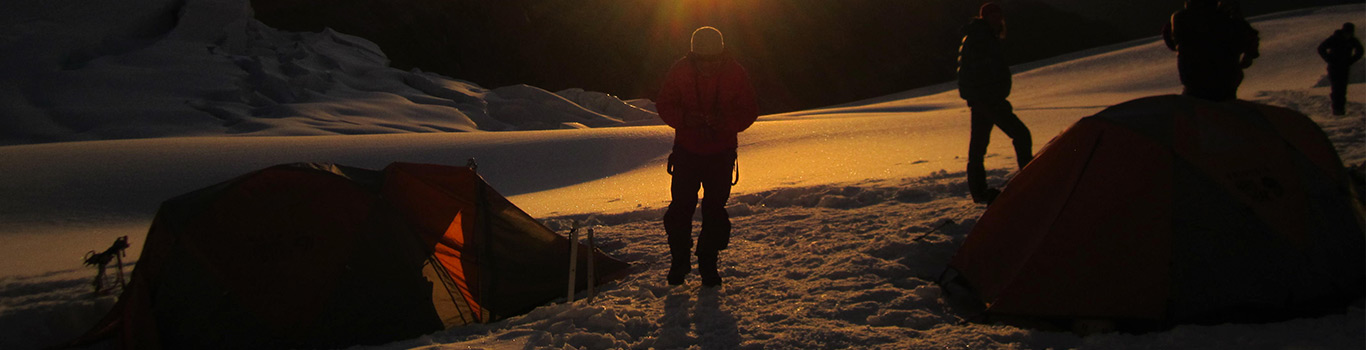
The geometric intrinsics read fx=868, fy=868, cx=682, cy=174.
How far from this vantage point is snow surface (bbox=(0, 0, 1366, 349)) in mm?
3678

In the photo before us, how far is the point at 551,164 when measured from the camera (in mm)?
10680

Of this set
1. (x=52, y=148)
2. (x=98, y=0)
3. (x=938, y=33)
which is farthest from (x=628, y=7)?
(x=52, y=148)

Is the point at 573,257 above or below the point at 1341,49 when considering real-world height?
below

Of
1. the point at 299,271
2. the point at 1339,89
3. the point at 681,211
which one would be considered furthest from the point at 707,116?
the point at 1339,89

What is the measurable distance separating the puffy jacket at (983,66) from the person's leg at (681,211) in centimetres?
210

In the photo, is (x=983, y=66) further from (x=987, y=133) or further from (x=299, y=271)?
(x=299, y=271)

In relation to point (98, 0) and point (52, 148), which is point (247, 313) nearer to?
point (52, 148)

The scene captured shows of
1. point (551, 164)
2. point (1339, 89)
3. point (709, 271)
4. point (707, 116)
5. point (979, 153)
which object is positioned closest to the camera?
point (707, 116)

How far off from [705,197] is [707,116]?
1.35ft

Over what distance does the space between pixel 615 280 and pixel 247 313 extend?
181cm

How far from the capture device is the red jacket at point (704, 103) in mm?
4020

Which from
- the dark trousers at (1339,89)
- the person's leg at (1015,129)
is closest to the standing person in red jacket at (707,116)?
the person's leg at (1015,129)

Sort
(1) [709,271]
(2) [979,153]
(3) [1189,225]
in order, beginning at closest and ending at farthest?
(3) [1189,225], (1) [709,271], (2) [979,153]

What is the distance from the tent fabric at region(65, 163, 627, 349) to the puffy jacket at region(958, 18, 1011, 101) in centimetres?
269
